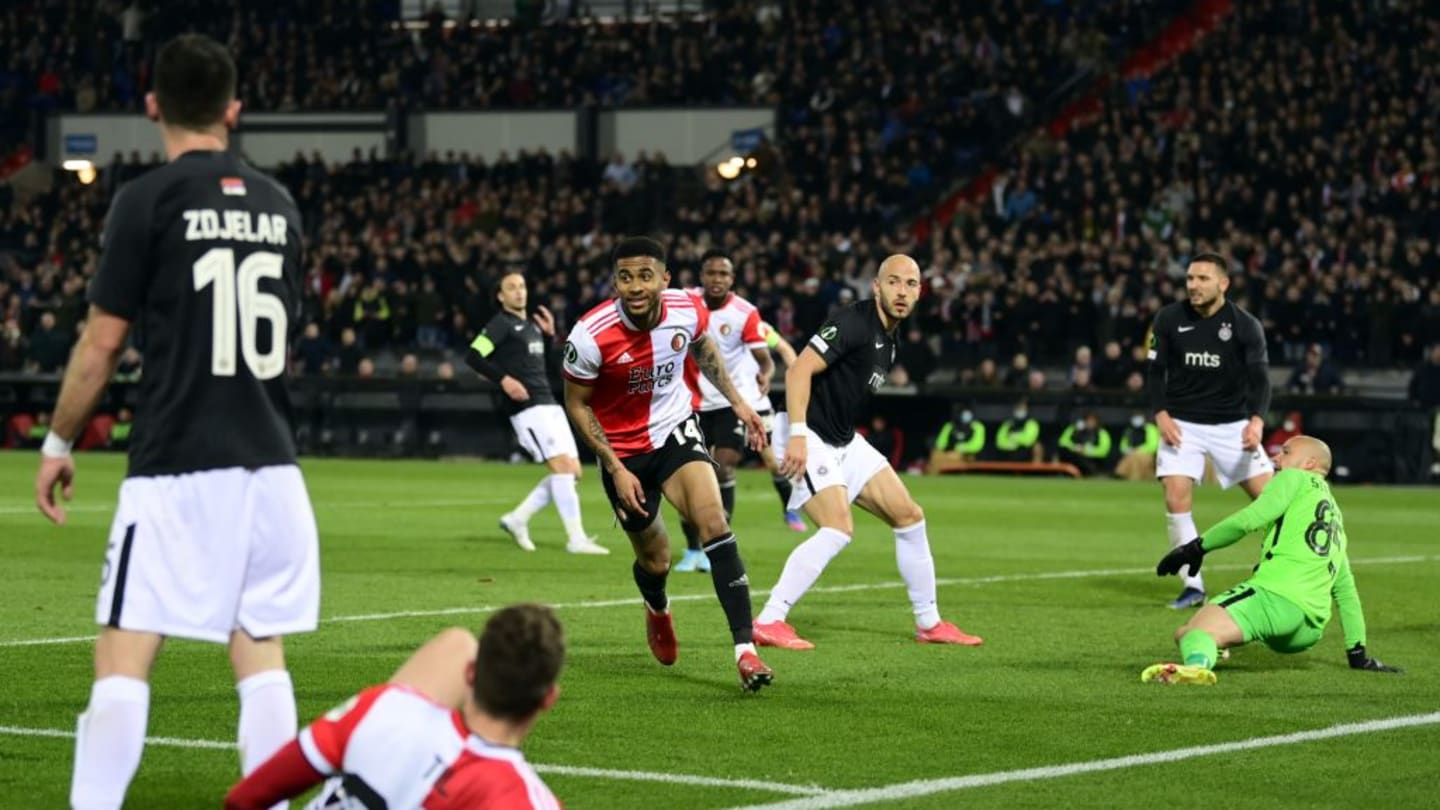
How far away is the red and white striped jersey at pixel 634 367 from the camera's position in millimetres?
10672

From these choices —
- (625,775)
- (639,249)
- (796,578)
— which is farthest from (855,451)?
(625,775)

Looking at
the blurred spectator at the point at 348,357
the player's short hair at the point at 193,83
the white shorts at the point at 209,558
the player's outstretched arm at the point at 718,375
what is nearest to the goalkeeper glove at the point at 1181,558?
the player's outstretched arm at the point at 718,375

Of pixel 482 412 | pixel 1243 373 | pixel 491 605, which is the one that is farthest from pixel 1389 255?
pixel 491 605

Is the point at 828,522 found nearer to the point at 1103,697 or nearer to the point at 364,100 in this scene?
the point at 1103,697

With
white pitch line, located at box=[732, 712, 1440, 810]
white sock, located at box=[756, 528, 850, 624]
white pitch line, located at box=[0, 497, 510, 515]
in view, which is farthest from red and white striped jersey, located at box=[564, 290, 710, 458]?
white pitch line, located at box=[0, 497, 510, 515]

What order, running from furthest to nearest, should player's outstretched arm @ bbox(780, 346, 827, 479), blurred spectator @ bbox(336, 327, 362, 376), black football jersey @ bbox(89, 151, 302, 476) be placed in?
blurred spectator @ bbox(336, 327, 362, 376) → player's outstretched arm @ bbox(780, 346, 827, 479) → black football jersey @ bbox(89, 151, 302, 476)

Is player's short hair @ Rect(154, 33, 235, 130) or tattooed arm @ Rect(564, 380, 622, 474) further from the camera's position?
tattooed arm @ Rect(564, 380, 622, 474)

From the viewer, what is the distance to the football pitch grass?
7.68m

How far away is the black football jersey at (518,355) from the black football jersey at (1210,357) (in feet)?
19.3

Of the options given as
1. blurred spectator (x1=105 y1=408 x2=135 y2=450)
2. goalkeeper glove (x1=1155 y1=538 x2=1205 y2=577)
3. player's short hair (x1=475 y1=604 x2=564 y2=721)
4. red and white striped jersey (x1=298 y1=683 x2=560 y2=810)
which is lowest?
blurred spectator (x1=105 y1=408 x2=135 y2=450)

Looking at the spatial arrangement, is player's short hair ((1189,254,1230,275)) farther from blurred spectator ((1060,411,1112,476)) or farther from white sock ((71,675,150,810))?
blurred spectator ((1060,411,1112,476))

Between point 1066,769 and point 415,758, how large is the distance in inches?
139

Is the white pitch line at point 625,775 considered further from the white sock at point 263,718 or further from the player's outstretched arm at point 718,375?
the player's outstretched arm at point 718,375

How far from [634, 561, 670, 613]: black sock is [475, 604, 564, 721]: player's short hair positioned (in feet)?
18.5
